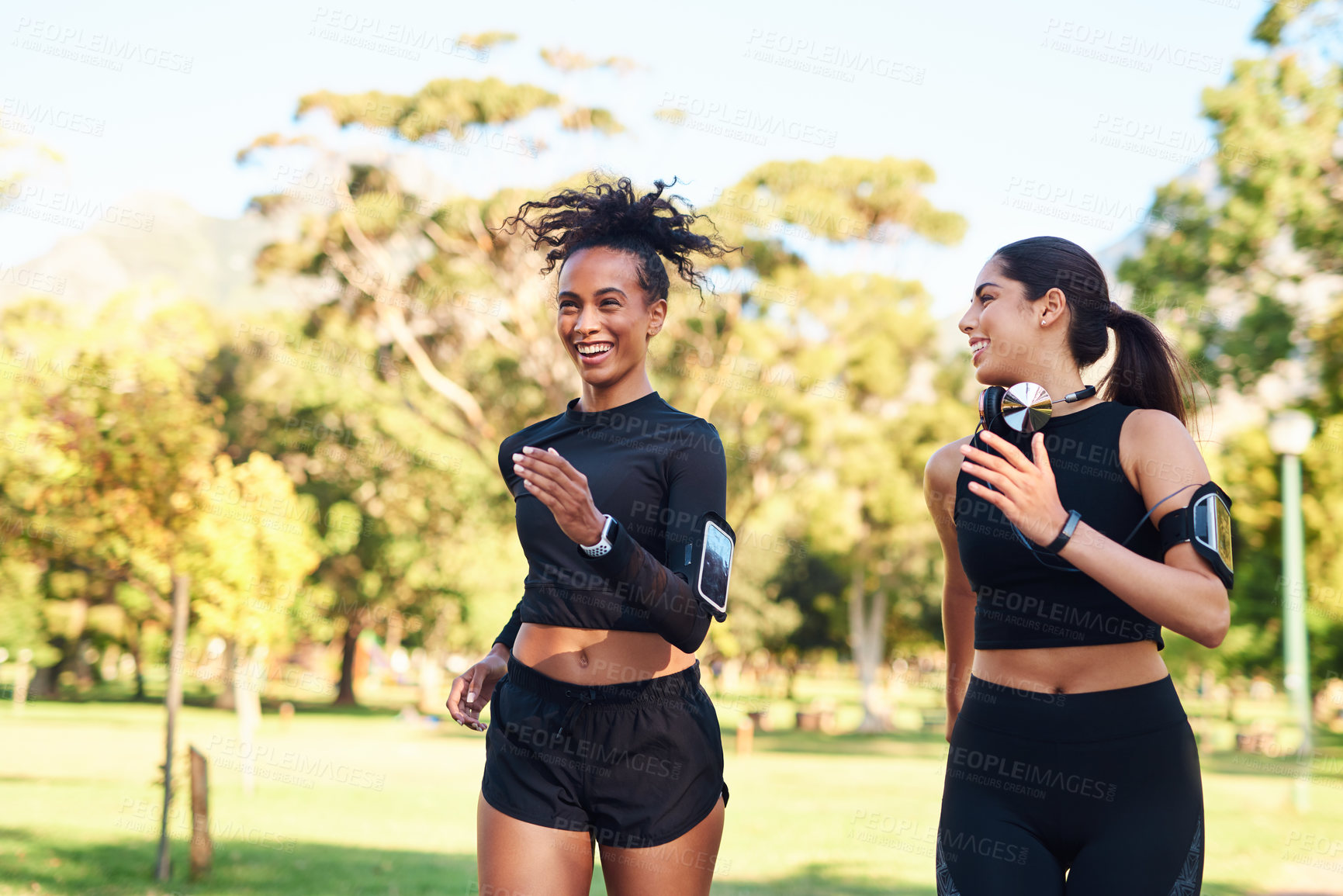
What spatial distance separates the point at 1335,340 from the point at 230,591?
15746mm

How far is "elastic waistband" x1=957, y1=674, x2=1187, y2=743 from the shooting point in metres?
2.59

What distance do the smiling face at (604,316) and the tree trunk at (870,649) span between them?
111 feet

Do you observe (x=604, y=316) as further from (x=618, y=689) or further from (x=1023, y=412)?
(x=1023, y=412)

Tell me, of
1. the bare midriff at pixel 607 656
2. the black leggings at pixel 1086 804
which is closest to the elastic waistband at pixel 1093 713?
the black leggings at pixel 1086 804

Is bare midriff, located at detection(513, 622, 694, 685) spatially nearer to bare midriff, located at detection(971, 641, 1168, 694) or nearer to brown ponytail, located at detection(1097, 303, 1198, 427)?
bare midriff, located at detection(971, 641, 1168, 694)

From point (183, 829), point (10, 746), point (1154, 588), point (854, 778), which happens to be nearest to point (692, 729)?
point (1154, 588)

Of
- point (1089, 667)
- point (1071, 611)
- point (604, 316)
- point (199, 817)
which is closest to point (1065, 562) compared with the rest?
point (1071, 611)

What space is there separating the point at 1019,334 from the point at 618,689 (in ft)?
4.70

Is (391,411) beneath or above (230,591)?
above

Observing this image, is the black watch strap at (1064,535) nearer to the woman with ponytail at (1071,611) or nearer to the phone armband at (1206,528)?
the woman with ponytail at (1071,611)

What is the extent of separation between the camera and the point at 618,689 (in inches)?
114

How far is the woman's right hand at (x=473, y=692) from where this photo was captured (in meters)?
3.23

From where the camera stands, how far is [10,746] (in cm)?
2095

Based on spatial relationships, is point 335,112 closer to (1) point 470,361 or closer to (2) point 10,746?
(1) point 470,361
